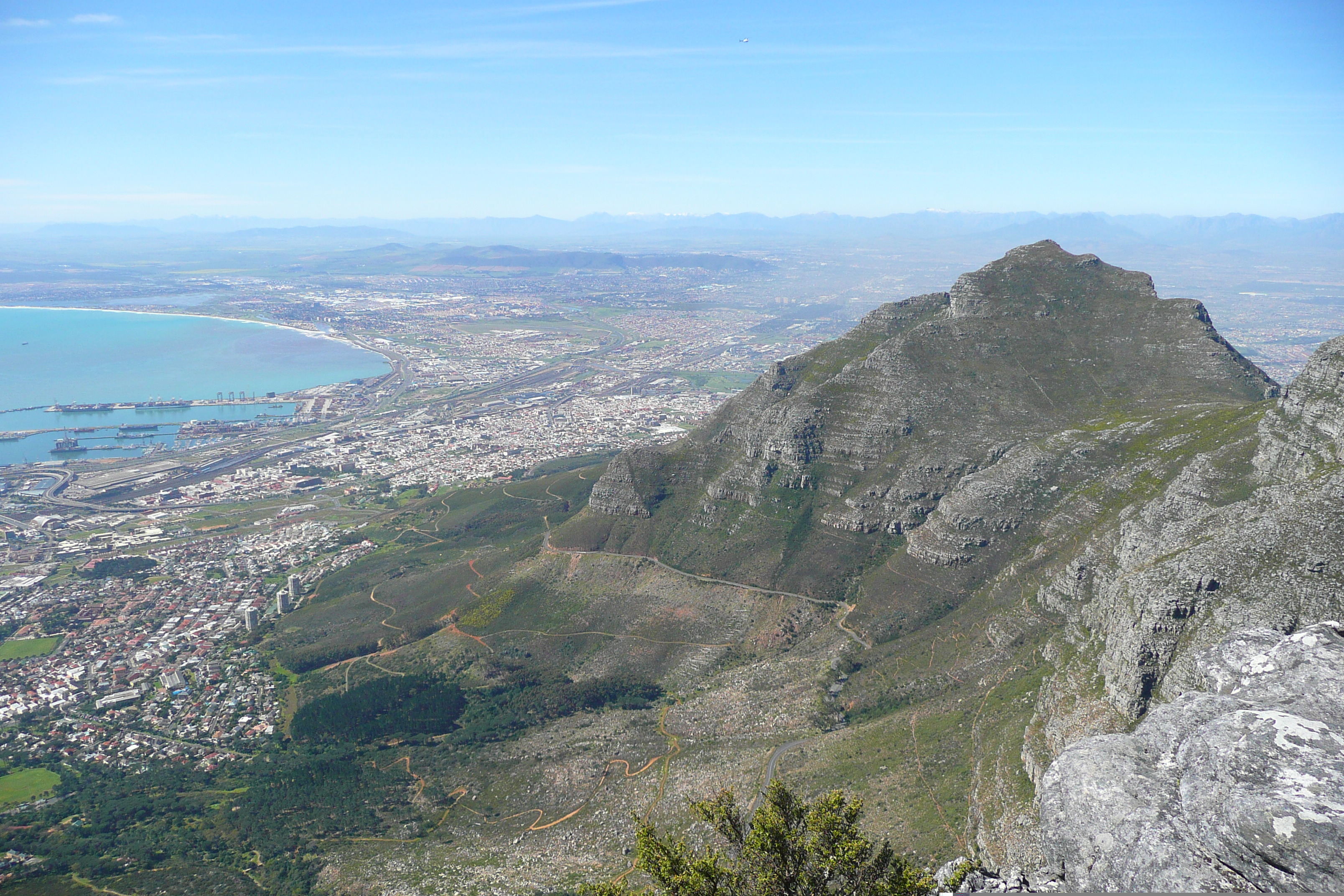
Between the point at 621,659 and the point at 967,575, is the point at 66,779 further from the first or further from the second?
the point at 967,575

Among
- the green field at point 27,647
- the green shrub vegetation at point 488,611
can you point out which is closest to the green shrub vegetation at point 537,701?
the green shrub vegetation at point 488,611

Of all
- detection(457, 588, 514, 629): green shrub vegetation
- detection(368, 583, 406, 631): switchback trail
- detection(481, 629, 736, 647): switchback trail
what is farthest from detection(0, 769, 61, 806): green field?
detection(481, 629, 736, 647): switchback trail

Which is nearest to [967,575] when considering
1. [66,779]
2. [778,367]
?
[778,367]

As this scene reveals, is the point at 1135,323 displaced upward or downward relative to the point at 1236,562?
upward

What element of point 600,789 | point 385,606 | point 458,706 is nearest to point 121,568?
point 385,606

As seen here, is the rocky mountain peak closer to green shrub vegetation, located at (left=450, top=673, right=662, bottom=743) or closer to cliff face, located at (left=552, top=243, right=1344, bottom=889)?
cliff face, located at (left=552, top=243, right=1344, bottom=889)

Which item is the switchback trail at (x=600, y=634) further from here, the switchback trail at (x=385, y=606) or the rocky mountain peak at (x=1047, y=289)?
the rocky mountain peak at (x=1047, y=289)
